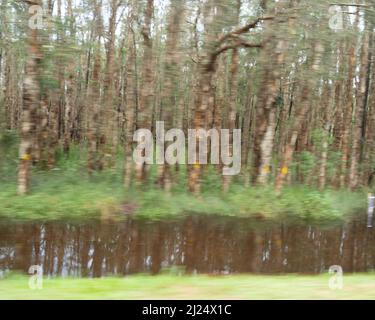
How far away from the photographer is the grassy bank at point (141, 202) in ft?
42.9

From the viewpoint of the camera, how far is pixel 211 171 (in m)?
19.1

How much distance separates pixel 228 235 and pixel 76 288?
7.21m

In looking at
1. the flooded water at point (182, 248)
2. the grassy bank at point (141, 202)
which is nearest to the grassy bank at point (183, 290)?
the flooded water at point (182, 248)

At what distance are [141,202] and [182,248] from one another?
3550 mm

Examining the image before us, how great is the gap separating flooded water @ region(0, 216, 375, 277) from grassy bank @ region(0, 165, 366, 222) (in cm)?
66

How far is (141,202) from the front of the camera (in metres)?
14.2

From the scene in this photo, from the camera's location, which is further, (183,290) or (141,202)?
(141,202)

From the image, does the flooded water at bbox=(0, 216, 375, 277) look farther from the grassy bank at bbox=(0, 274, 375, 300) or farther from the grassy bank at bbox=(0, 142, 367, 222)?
the grassy bank at bbox=(0, 274, 375, 300)

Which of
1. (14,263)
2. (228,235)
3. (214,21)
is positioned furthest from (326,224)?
(14,263)

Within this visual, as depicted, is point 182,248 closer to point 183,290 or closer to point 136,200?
point 136,200

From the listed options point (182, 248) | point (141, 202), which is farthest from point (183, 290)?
point (141, 202)

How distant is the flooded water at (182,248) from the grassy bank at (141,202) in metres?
0.66

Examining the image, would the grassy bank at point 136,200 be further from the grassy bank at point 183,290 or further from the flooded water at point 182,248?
the grassy bank at point 183,290

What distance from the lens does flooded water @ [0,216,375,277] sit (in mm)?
9516
